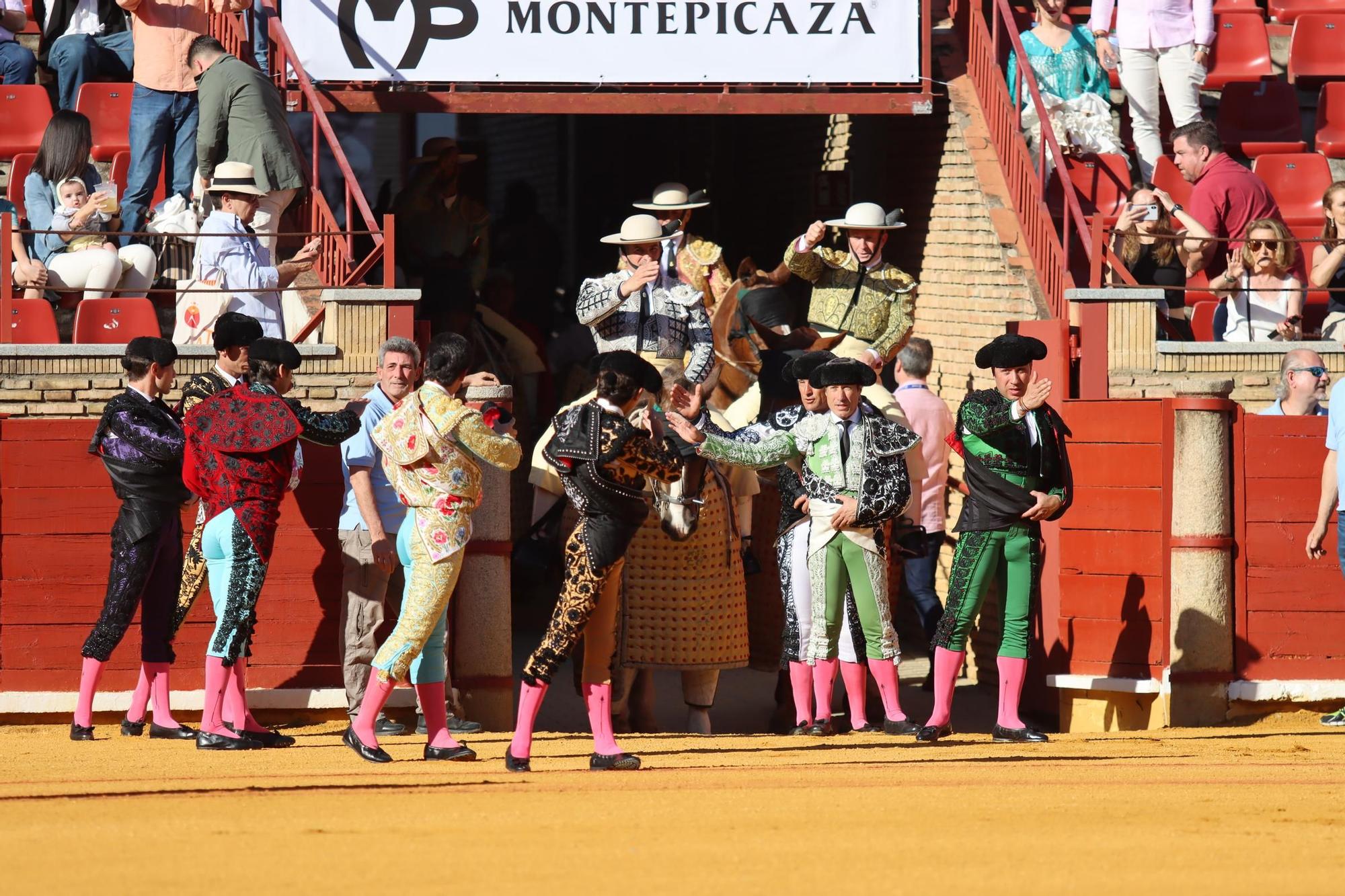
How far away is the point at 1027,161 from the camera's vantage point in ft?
36.7

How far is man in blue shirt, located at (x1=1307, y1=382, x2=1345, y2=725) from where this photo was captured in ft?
28.8

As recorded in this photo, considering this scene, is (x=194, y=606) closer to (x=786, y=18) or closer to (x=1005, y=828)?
(x=1005, y=828)

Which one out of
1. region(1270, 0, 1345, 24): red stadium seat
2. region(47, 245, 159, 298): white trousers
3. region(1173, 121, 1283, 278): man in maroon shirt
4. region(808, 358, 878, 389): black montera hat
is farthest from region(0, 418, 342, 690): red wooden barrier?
region(1270, 0, 1345, 24): red stadium seat

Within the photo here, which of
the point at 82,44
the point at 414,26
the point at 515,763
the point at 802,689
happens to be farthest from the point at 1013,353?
the point at 82,44

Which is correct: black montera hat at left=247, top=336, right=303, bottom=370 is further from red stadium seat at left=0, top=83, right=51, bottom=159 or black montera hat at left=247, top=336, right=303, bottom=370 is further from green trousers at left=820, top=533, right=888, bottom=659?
red stadium seat at left=0, top=83, right=51, bottom=159

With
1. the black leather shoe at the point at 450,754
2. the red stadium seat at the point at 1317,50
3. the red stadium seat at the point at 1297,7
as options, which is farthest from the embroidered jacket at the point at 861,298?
the red stadium seat at the point at 1297,7

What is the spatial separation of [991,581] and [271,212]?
4278 millimetres

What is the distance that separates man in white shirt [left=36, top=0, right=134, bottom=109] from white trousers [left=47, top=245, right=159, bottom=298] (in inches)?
101

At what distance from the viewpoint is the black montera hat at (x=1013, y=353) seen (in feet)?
26.7

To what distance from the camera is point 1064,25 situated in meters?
12.4

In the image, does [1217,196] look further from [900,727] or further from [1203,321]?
[900,727]

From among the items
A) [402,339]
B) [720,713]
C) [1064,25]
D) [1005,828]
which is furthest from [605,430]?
[1064,25]

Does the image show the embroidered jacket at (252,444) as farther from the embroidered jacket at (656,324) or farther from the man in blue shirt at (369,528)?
the embroidered jacket at (656,324)

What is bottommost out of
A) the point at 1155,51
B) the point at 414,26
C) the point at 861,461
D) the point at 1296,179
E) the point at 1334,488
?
the point at 1334,488
